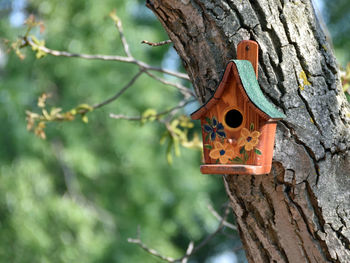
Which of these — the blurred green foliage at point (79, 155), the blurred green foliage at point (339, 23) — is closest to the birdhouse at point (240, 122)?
the blurred green foliage at point (79, 155)

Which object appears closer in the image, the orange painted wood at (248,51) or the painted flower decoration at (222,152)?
the orange painted wood at (248,51)

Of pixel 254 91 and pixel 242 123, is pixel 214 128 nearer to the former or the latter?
pixel 242 123

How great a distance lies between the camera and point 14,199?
402 centimetres

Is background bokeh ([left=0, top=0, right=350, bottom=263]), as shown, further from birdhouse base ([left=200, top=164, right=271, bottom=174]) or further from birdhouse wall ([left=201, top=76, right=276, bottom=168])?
birdhouse base ([left=200, top=164, right=271, bottom=174])

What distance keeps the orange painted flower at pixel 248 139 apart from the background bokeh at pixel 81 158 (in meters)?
2.96

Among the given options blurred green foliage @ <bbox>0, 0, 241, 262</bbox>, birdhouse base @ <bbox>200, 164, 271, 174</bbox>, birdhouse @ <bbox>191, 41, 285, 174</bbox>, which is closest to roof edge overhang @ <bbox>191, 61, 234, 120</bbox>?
birdhouse @ <bbox>191, 41, 285, 174</bbox>

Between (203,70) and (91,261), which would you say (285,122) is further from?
(91,261)

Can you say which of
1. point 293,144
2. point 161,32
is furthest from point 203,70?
point 161,32

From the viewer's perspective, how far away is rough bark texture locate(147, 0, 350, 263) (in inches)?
41.6

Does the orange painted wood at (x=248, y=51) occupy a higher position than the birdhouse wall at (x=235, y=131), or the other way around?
the orange painted wood at (x=248, y=51)

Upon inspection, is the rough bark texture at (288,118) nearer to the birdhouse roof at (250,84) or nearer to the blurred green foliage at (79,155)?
the birdhouse roof at (250,84)

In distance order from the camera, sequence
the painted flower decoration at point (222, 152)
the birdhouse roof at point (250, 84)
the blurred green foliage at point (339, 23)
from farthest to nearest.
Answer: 1. the blurred green foliage at point (339, 23)
2. the painted flower decoration at point (222, 152)
3. the birdhouse roof at point (250, 84)

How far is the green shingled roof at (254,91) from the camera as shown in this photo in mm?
1029

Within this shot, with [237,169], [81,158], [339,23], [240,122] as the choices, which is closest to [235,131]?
[240,122]
